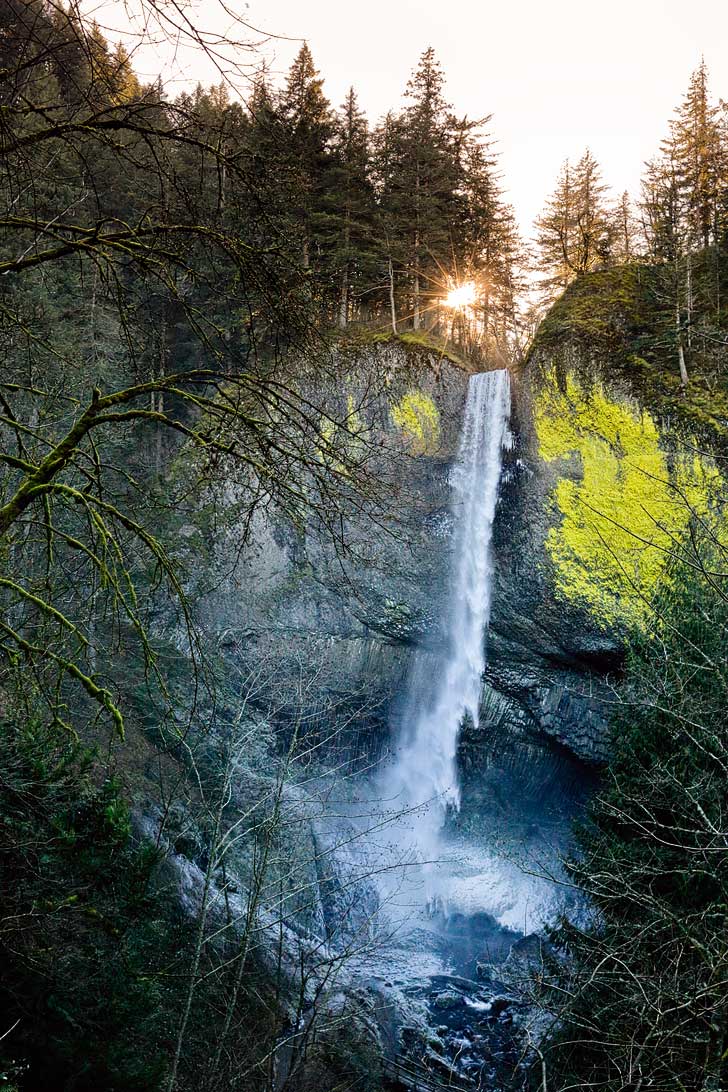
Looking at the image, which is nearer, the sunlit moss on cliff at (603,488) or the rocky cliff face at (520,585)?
the sunlit moss on cliff at (603,488)

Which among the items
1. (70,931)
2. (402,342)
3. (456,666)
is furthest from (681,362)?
(70,931)

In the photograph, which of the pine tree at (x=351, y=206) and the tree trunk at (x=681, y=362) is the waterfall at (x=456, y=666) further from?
the pine tree at (x=351, y=206)

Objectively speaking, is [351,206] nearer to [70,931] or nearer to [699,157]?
[699,157]

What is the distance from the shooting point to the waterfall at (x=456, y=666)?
650 inches

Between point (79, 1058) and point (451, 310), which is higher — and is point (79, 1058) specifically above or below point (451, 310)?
below

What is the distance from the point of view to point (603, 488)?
1548 centimetres

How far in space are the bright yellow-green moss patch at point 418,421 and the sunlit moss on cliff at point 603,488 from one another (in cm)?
273

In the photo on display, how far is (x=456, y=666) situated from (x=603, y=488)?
572cm

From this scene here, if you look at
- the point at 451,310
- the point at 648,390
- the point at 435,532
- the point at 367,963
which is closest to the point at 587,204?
the point at 451,310

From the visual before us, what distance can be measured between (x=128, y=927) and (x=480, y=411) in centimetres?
1435

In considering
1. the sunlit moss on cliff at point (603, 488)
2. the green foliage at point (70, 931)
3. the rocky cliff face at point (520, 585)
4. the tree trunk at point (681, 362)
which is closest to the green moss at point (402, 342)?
the rocky cliff face at point (520, 585)

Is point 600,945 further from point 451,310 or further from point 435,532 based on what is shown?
point 451,310

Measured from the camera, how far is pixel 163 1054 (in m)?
6.36

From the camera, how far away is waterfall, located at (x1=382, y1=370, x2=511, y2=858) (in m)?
16.5
